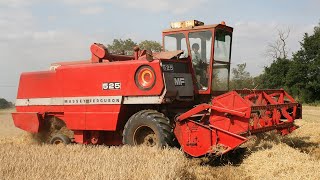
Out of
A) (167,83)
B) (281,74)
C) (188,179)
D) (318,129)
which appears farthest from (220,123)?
(281,74)

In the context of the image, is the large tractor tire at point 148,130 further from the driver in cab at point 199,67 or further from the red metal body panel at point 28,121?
A: the red metal body panel at point 28,121

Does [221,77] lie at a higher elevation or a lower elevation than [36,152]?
higher

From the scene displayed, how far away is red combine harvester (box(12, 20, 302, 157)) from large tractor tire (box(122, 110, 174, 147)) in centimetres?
2

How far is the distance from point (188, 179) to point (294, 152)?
2.18m

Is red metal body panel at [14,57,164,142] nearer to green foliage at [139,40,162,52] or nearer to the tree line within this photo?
green foliage at [139,40,162,52]

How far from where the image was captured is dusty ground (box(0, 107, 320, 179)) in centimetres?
516

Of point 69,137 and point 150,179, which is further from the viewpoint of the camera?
point 69,137

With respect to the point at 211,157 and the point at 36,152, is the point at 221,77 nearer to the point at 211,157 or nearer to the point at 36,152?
the point at 211,157

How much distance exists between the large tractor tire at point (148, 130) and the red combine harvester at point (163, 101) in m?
0.02

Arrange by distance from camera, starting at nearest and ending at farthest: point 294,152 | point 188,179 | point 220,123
Result: point 188,179 < point 294,152 < point 220,123

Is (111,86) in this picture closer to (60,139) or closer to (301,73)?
(60,139)

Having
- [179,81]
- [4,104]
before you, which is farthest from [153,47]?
[4,104]

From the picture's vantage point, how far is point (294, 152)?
273 inches

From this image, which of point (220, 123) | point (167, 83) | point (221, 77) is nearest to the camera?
point (220, 123)
